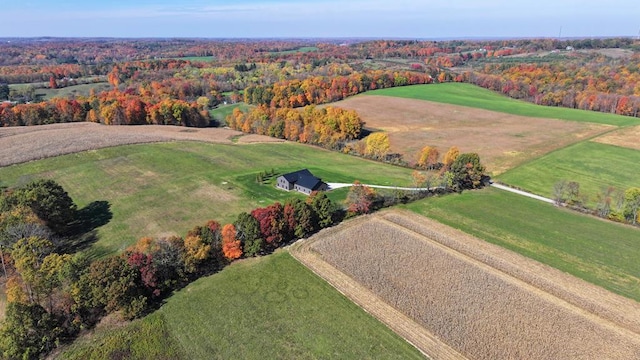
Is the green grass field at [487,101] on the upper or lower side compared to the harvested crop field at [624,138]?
upper

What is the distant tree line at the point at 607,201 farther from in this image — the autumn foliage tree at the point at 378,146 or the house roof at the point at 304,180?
the house roof at the point at 304,180

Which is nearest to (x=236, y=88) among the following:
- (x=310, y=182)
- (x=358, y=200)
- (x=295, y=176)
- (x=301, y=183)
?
(x=295, y=176)

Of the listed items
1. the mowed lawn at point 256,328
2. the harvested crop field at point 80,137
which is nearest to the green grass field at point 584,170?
the mowed lawn at point 256,328

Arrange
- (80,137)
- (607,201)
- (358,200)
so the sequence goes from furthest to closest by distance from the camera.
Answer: (80,137)
(607,201)
(358,200)

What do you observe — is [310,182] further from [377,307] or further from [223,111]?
[223,111]

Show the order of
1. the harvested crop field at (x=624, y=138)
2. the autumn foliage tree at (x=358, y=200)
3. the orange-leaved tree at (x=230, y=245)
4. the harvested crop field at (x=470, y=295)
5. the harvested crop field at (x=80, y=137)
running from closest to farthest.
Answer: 1. the harvested crop field at (x=470, y=295)
2. the orange-leaved tree at (x=230, y=245)
3. the autumn foliage tree at (x=358, y=200)
4. the harvested crop field at (x=80, y=137)
5. the harvested crop field at (x=624, y=138)

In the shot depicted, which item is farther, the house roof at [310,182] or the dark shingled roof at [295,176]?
the dark shingled roof at [295,176]

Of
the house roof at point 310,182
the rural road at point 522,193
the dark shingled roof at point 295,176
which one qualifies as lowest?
the rural road at point 522,193
